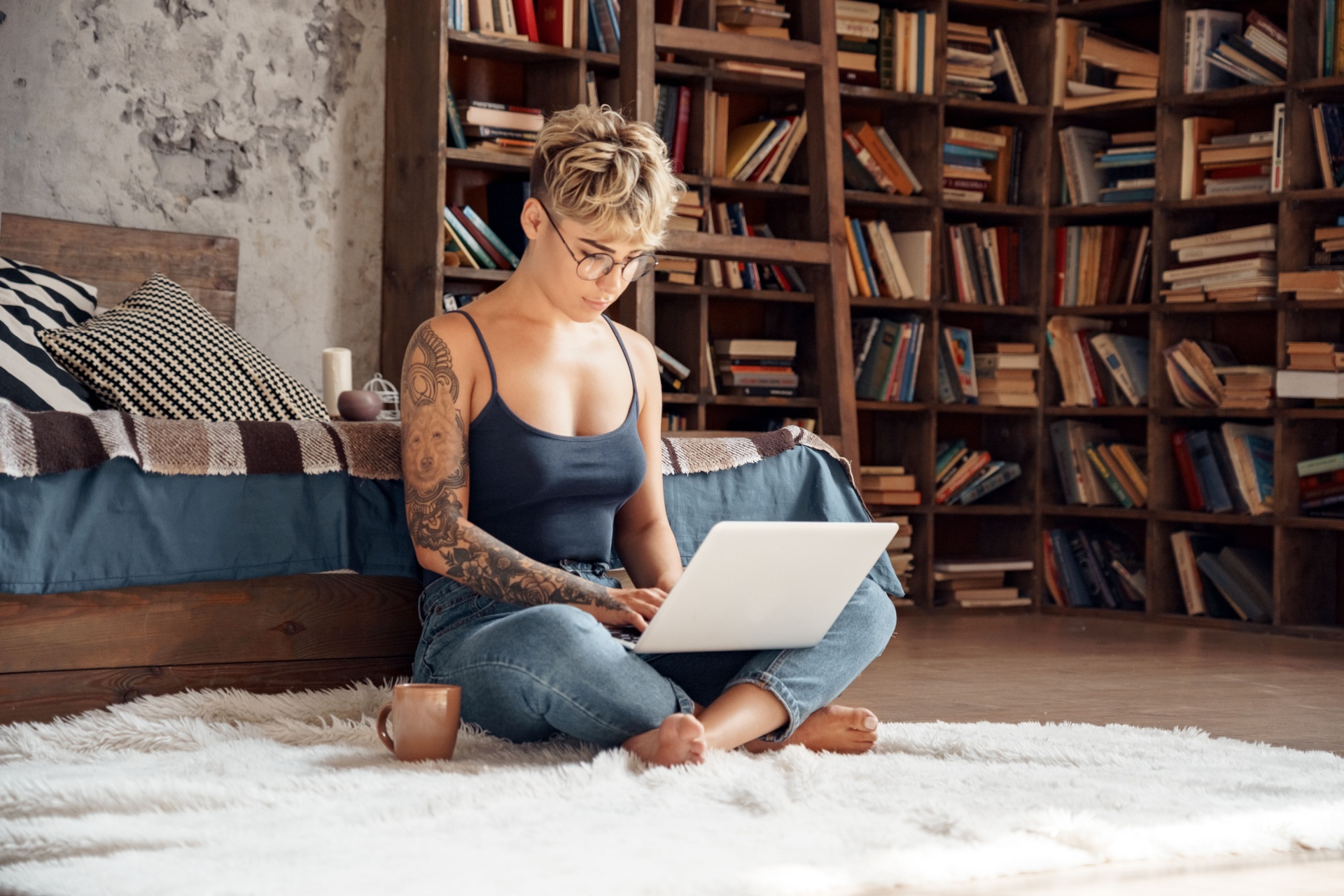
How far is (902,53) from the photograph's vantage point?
169 inches

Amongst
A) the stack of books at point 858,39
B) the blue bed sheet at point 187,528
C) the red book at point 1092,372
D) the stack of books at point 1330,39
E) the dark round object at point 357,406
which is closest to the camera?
the blue bed sheet at point 187,528

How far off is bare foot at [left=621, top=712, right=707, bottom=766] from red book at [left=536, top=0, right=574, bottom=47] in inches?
100

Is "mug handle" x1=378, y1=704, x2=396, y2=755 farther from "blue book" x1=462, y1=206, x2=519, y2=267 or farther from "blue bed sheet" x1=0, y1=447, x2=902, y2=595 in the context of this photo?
"blue book" x1=462, y1=206, x2=519, y2=267

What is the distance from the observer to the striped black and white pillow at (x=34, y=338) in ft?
6.92

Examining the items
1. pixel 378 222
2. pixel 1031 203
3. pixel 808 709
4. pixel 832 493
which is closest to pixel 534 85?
pixel 378 222

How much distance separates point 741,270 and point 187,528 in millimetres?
2388

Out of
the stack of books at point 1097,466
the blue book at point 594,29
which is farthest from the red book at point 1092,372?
the blue book at point 594,29

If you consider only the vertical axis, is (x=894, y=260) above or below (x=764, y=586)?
above

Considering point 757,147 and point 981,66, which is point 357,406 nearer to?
point 757,147

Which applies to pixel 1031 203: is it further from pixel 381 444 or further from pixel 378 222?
pixel 381 444

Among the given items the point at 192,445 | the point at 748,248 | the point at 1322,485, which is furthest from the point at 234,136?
the point at 1322,485

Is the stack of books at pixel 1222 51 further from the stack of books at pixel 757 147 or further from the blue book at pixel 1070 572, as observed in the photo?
the blue book at pixel 1070 572

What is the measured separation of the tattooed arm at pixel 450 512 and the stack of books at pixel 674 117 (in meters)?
2.20

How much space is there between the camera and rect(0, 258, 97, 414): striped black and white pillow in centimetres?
211
